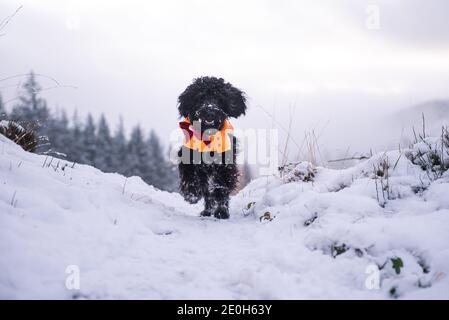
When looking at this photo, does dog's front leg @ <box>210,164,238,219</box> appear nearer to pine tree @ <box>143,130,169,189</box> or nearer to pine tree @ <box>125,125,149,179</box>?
pine tree @ <box>125,125,149,179</box>

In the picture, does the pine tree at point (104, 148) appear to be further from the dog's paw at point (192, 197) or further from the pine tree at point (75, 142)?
the dog's paw at point (192, 197)

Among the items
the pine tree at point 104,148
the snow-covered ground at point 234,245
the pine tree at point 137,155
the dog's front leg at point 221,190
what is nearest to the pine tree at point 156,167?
the pine tree at point 137,155

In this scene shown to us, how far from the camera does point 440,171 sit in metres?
3.63

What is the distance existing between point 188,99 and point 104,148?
111 feet

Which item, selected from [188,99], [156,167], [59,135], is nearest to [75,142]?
[59,135]

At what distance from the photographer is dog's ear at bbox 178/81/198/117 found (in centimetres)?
585

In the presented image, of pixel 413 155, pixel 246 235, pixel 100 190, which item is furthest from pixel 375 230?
pixel 100 190

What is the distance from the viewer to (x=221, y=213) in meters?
5.23

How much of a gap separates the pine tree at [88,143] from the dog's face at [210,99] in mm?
31845

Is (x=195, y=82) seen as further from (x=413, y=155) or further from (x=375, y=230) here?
(x=375, y=230)

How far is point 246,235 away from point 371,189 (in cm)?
132

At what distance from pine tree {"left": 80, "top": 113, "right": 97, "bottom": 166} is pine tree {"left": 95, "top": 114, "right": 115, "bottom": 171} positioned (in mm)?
487

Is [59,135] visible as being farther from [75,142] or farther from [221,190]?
[221,190]

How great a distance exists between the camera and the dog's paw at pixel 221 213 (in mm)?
5215
